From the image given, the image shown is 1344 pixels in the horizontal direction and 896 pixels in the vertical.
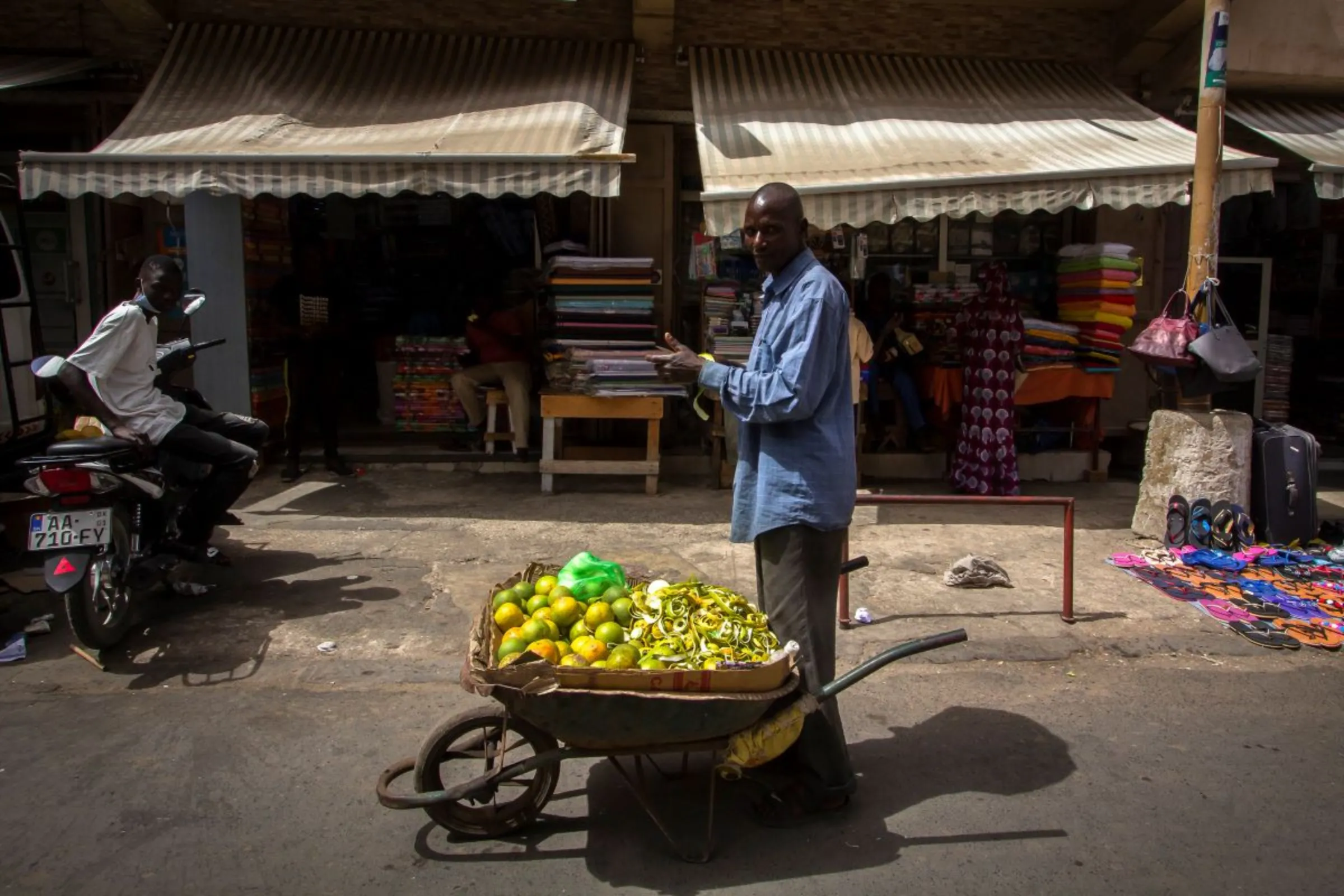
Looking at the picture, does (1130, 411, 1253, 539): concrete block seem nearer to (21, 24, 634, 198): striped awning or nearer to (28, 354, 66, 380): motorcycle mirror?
(21, 24, 634, 198): striped awning

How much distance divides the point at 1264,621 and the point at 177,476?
588cm

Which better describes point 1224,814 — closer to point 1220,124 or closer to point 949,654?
point 949,654

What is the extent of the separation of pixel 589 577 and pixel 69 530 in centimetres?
262

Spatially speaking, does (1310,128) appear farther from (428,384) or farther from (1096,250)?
(428,384)

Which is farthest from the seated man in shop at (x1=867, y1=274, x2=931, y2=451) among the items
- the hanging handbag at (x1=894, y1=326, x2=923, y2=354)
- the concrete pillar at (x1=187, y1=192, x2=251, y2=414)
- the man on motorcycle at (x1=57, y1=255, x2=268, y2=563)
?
the man on motorcycle at (x1=57, y1=255, x2=268, y2=563)

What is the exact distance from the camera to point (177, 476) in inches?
228

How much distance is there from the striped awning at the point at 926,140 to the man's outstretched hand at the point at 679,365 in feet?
12.0

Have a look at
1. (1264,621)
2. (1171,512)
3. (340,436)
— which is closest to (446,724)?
(1264,621)

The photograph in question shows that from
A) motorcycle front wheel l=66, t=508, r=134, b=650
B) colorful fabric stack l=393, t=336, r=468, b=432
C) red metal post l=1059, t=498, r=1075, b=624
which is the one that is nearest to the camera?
motorcycle front wheel l=66, t=508, r=134, b=650

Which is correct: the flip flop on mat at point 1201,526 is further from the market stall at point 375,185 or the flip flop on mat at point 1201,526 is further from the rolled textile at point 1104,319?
the market stall at point 375,185

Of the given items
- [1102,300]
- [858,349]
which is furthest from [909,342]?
[1102,300]

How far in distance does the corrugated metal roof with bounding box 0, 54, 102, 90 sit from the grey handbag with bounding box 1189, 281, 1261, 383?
28.8ft

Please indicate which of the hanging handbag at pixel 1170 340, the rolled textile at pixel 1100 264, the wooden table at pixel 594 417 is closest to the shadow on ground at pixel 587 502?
the wooden table at pixel 594 417

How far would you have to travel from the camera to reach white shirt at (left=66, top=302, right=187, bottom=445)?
5.23m
